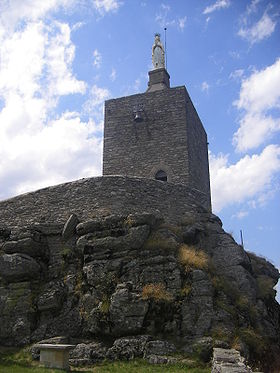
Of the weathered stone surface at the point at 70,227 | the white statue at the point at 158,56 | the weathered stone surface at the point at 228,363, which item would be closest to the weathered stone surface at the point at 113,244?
the weathered stone surface at the point at 70,227

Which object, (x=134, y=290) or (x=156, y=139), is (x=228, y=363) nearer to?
(x=134, y=290)

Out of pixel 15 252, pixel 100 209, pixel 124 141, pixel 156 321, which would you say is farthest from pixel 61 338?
pixel 124 141

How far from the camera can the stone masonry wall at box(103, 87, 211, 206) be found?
20547 mm

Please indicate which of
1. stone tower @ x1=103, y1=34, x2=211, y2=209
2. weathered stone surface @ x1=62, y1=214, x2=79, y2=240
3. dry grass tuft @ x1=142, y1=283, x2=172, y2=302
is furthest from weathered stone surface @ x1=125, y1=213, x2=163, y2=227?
stone tower @ x1=103, y1=34, x2=211, y2=209

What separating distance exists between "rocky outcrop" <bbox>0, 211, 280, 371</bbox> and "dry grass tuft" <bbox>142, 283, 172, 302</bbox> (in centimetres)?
3

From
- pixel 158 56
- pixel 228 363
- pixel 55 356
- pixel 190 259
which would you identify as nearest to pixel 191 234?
pixel 190 259

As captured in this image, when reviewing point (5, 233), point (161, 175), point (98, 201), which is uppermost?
point (161, 175)

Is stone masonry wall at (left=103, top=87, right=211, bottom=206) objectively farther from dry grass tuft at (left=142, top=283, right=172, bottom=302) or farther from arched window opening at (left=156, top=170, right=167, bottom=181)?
dry grass tuft at (left=142, top=283, right=172, bottom=302)

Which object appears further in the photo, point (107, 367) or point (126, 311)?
point (126, 311)

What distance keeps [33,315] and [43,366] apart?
2596mm

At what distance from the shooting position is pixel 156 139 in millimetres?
21250

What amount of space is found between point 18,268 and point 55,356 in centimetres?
418

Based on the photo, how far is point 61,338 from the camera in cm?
1159

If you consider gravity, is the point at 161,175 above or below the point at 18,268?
above
